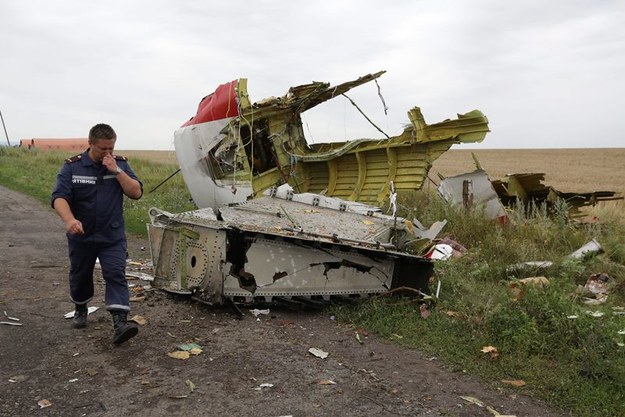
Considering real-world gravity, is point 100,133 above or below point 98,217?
above

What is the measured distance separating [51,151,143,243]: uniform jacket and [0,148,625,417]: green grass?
2.20m

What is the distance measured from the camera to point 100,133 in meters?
4.03

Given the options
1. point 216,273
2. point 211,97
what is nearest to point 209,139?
point 211,97

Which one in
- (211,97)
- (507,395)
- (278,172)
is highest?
(211,97)

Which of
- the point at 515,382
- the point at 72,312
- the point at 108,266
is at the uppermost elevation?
the point at 108,266

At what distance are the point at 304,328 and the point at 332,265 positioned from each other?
714 mm

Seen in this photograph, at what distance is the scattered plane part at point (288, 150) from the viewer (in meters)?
8.02

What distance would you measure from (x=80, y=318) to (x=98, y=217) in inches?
36.9

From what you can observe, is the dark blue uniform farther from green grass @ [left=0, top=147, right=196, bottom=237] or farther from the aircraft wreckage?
green grass @ [left=0, top=147, right=196, bottom=237]

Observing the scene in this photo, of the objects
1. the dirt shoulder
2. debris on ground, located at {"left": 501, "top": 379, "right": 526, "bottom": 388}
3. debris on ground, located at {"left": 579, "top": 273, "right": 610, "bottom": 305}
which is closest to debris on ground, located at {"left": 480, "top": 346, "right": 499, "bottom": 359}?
debris on ground, located at {"left": 501, "top": 379, "right": 526, "bottom": 388}

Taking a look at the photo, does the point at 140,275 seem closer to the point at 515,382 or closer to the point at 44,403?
the point at 44,403

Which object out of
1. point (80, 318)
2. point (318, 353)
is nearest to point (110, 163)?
point (80, 318)

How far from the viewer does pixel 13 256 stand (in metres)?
7.16

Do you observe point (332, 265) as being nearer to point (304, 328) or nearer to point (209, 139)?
point (304, 328)
